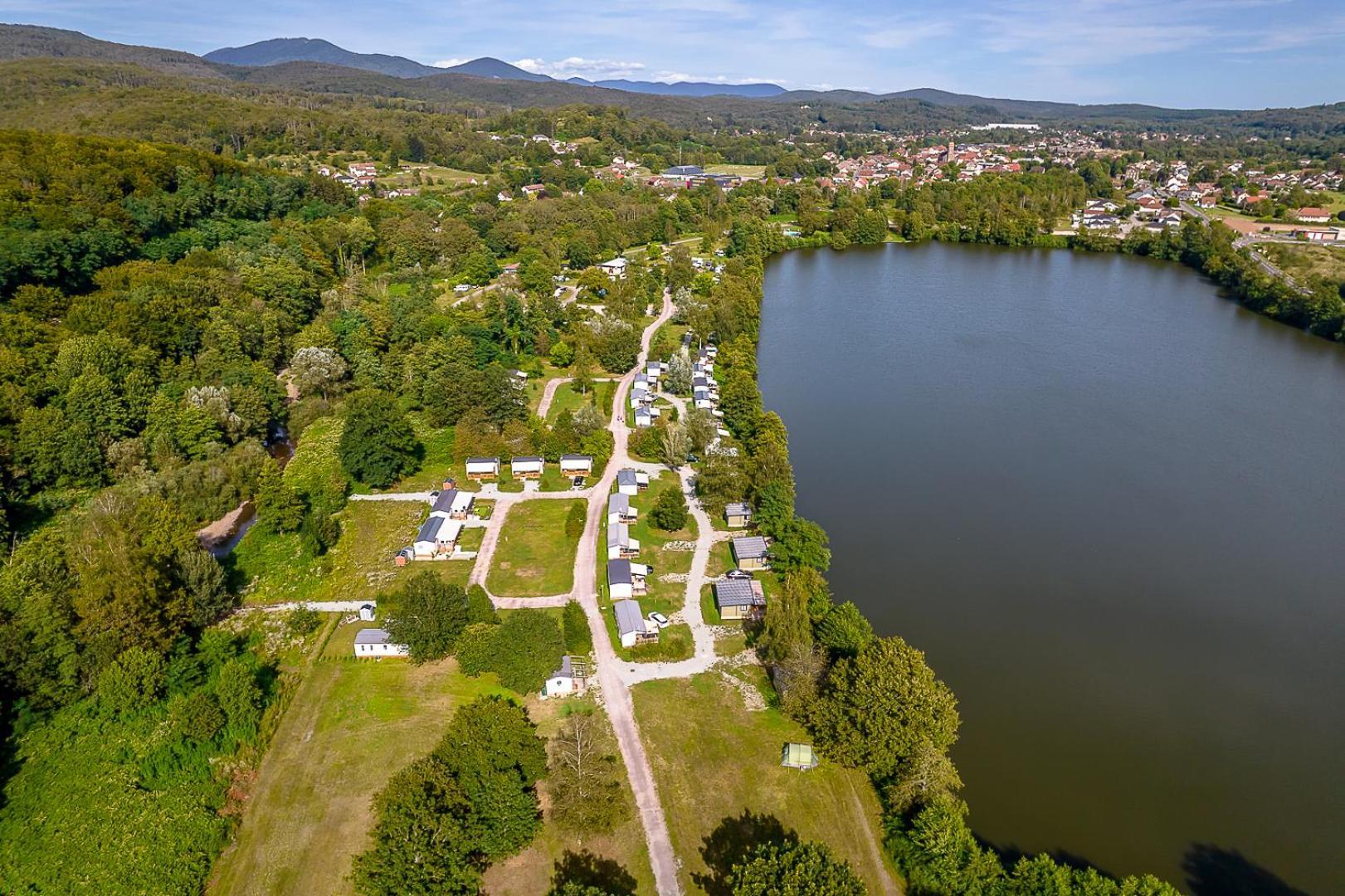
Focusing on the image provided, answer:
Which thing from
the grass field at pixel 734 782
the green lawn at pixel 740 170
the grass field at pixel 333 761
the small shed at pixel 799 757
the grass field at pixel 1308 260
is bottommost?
the grass field at pixel 333 761

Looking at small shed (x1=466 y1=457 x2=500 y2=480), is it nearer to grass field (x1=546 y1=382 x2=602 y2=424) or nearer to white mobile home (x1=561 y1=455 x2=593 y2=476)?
white mobile home (x1=561 y1=455 x2=593 y2=476)

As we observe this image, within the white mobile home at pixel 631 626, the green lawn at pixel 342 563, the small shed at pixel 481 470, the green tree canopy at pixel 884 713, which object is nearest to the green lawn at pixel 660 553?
the white mobile home at pixel 631 626

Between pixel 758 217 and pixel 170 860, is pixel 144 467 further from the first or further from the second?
pixel 758 217

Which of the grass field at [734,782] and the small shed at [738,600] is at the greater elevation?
the small shed at [738,600]

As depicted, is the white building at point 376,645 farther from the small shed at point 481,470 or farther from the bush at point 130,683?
the small shed at point 481,470

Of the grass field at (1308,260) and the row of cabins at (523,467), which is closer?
the row of cabins at (523,467)

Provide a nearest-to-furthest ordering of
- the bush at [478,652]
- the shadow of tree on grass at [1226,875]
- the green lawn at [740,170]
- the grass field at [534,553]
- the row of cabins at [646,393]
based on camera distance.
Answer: the shadow of tree on grass at [1226,875], the bush at [478,652], the grass field at [534,553], the row of cabins at [646,393], the green lawn at [740,170]

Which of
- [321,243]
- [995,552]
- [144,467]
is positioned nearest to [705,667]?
[995,552]
